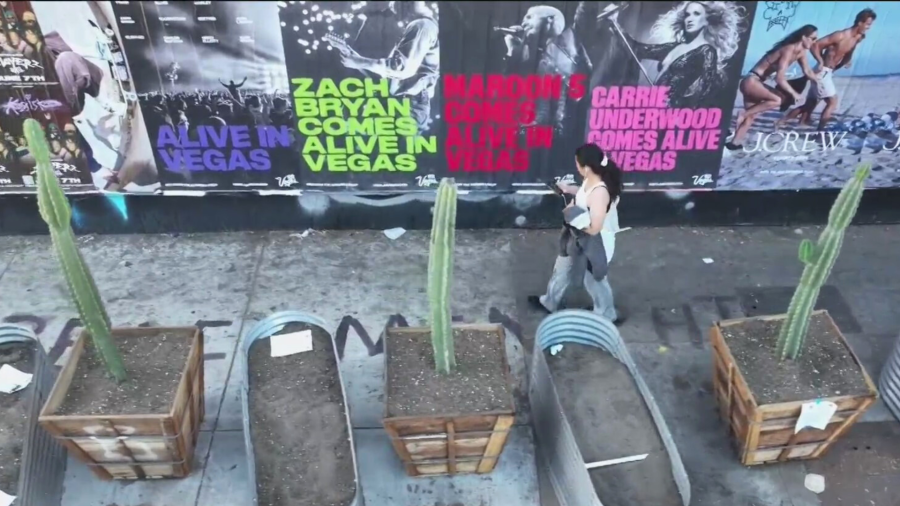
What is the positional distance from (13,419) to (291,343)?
1.74m

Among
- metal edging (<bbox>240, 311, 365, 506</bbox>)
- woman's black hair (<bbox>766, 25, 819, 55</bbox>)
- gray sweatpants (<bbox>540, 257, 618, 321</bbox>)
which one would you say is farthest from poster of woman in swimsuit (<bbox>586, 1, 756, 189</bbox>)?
metal edging (<bbox>240, 311, 365, 506</bbox>)

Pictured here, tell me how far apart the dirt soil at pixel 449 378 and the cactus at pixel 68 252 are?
5.53ft

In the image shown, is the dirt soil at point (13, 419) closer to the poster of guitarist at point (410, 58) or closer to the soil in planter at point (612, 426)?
the poster of guitarist at point (410, 58)

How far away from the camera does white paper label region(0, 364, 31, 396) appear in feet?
14.9

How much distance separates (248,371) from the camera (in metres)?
4.79

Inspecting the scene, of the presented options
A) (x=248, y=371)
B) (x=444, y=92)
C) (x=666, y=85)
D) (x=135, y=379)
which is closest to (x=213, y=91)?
(x=444, y=92)

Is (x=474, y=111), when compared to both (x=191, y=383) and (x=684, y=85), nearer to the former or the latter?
(x=684, y=85)

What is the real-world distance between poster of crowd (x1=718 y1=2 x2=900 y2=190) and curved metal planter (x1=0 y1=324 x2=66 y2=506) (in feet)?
18.1

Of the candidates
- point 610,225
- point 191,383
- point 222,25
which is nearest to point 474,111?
point 610,225

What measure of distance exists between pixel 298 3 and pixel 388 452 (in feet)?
10.9

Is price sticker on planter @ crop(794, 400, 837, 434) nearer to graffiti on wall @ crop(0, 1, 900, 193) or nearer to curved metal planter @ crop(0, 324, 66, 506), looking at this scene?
graffiti on wall @ crop(0, 1, 900, 193)

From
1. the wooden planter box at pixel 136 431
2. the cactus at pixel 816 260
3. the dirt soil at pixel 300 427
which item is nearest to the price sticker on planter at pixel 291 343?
the dirt soil at pixel 300 427

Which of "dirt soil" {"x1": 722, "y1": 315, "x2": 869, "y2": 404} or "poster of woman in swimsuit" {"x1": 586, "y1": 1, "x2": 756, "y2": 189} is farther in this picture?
"poster of woman in swimsuit" {"x1": 586, "y1": 1, "x2": 756, "y2": 189}

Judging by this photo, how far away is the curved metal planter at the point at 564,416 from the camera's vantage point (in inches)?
162
